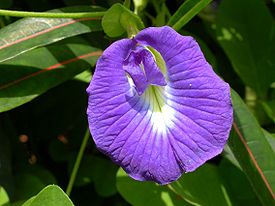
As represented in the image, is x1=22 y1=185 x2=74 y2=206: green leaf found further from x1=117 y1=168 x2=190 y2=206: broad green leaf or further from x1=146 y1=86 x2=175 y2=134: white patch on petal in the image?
x1=117 y1=168 x2=190 y2=206: broad green leaf

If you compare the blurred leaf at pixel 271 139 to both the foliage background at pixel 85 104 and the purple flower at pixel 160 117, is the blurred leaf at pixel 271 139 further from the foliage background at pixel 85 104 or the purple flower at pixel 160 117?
the purple flower at pixel 160 117

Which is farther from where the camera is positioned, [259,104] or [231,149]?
[259,104]

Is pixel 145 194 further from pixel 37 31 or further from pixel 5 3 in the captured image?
pixel 5 3

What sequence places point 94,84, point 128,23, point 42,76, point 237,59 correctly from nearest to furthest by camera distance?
point 94,84, point 128,23, point 42,76, point 237,59

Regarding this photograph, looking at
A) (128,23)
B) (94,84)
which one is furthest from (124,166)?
(128,23)

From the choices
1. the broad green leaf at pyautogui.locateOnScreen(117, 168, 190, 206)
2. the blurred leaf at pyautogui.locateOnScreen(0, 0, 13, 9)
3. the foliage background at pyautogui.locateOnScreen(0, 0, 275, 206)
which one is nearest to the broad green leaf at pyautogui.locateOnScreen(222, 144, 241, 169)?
the foliage background at pyautogui.locateOnScreen(0, 0, 275, 206)

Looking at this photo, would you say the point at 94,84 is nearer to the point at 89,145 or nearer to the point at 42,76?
the point at 42,76

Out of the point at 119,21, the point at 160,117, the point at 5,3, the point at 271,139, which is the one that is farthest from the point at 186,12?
the point at 5,3

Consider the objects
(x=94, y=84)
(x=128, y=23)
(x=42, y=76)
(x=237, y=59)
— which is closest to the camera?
(x=94, y=84)

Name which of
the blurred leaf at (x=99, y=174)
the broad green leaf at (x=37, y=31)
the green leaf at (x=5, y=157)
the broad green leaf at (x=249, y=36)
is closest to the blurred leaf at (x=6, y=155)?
the green leaf at (x=5, y=157)
